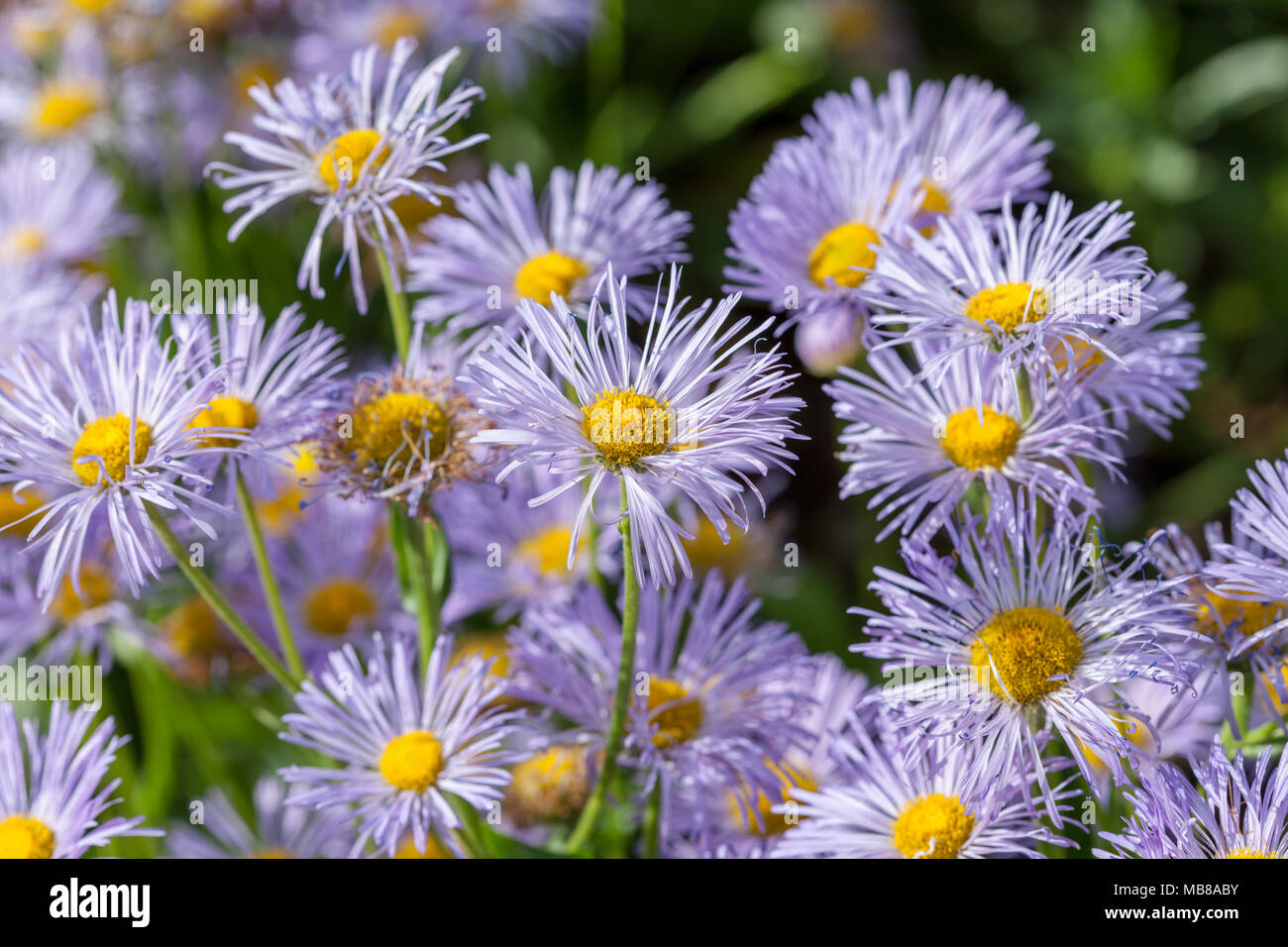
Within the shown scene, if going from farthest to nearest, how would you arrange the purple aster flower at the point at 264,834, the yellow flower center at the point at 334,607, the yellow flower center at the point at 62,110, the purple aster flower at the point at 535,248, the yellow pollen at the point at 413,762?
the yellow flower center at the point at 62,110 < the yellow flower center at the point at 334,607 < the purple aster flower at the point at 264,834 < the purple aster flower at the point at 535,248 < the yellow pollen at the point at 413,762

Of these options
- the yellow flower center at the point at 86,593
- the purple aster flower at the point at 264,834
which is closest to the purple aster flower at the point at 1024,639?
the purple aster flower at the point at 264,834

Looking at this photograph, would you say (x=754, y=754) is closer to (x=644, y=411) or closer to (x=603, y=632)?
(x=603, y=632)

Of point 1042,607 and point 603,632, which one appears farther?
point 603,632

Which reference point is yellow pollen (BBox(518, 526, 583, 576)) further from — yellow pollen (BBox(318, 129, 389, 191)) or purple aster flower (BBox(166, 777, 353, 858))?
yellow pollen (BBox(318, 129, 389, 191))

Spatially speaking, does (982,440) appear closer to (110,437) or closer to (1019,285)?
(1019,285)

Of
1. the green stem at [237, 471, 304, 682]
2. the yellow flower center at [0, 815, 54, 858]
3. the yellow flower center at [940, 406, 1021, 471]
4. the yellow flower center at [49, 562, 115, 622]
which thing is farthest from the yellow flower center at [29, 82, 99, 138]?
the yellow flower center at [940, 406, 1021, 471]

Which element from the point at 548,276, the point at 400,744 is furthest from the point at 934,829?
the point at 548,276

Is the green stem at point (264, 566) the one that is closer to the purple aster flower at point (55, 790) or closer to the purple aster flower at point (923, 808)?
the purple aster flower at point (55, 790)
